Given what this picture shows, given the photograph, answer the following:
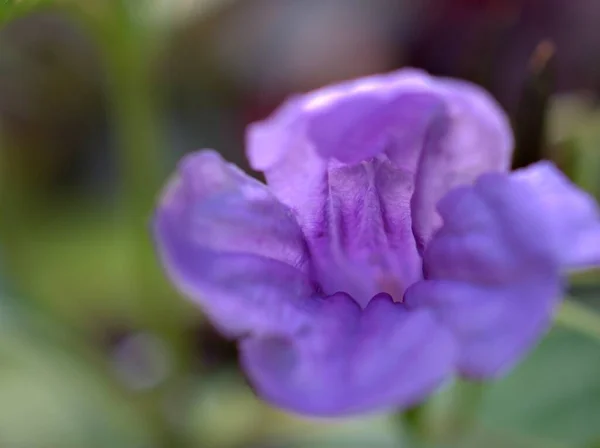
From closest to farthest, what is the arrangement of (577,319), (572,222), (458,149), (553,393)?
(572,222)
(458,149)
(577,319)
(553,393)

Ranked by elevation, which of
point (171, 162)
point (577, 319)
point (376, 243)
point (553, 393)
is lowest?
point (553, 393)

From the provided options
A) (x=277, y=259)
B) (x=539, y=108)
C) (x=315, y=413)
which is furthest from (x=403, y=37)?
(x=315, y=413)

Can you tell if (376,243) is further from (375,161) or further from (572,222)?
(572,222)

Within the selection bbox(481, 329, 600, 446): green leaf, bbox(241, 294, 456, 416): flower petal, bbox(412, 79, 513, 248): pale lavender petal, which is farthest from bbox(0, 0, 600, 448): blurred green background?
bbox(241, 294, 456, 416): flower petal

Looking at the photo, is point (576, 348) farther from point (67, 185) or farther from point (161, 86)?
point (67, 185)

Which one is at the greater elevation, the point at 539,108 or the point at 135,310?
the point at 539,108

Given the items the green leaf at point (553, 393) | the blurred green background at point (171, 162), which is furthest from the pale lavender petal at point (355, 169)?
the green leaf at point (553, 393)

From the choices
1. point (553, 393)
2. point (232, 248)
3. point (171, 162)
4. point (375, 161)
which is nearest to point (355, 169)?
point (375, 161)
